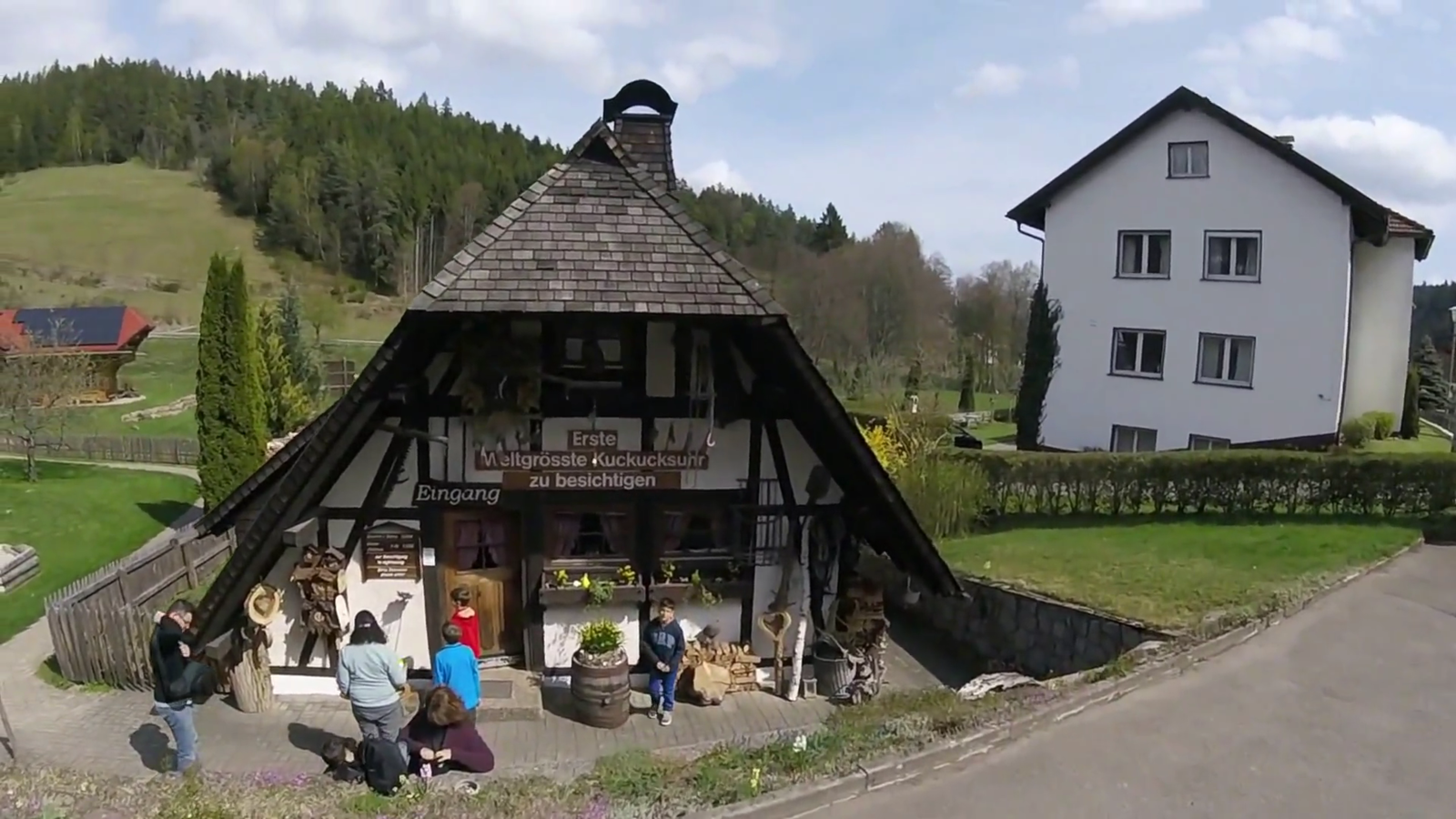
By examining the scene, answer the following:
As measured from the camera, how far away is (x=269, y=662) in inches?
460

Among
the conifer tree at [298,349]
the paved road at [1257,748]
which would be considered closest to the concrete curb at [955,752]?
the paved road at [1257,748]

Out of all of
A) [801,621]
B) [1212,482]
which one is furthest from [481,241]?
[1212,482]

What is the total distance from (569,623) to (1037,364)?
2212cm

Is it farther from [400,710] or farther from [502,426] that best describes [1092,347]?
[400,710]

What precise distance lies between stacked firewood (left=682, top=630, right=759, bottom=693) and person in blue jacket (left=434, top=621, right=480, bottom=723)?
2.79 m

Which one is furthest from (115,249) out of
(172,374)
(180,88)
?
(180,88)

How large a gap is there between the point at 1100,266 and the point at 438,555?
22.7 meters

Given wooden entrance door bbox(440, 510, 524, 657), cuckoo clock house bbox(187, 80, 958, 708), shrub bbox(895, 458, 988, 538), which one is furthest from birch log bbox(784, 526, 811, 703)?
shrub bbox(895, 458, 988, 538)

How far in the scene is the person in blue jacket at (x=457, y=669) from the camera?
980 centimetres

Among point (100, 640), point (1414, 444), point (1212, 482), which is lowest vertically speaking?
point (100, 640)

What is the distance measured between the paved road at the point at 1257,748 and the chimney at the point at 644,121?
786cm

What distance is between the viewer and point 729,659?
39.8 ft

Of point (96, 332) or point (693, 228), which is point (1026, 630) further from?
point (96, 332)

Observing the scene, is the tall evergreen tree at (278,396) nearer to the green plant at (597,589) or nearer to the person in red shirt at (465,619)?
the person in red shirt at (465,619)
